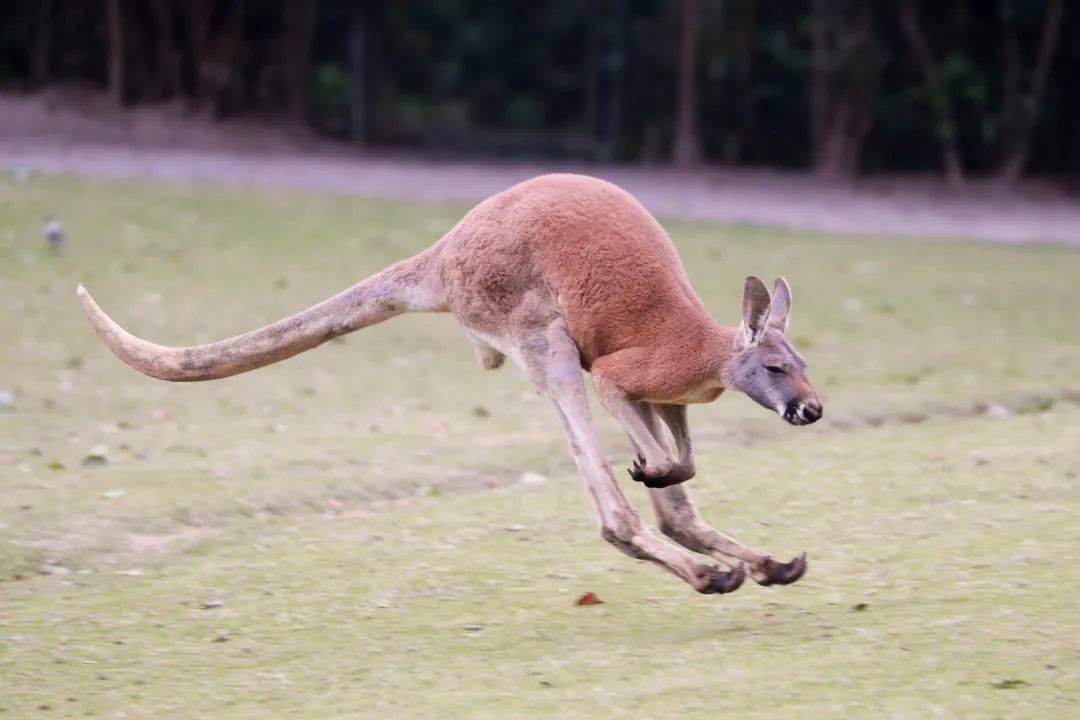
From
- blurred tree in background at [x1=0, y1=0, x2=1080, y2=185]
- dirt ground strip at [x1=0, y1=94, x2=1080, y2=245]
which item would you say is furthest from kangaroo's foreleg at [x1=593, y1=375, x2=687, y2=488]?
blurred tree in background at [x1=0, y1=0, x2=1080, y2=185]

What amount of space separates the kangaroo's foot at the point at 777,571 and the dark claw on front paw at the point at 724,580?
0.45 ft

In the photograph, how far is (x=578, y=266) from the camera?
16.8ft

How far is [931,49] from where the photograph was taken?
682 inches

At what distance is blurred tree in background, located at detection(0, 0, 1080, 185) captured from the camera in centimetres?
1700

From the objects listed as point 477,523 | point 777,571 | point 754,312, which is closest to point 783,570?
point 777,571

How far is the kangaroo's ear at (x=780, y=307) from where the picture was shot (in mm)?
4895

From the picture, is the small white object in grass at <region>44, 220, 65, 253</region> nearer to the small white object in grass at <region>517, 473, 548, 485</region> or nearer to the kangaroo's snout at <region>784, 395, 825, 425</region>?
the small white object in grass at <region>517, 473, 548, 485</region>

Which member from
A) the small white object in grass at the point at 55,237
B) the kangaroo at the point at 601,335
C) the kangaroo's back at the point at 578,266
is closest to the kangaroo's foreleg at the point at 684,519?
the kangaroo at the point at 601,335

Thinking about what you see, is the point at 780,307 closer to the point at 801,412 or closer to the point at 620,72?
the point at 801,412

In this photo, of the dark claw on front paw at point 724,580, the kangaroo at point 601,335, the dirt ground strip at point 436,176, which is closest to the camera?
the dark claw on front paw at point 724,580

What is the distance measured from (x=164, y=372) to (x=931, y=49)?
44.6 feet

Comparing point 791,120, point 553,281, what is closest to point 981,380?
point 553,281

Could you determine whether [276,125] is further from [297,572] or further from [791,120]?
[297,572]

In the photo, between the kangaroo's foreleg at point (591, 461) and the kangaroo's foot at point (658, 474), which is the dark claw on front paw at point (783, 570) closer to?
the kangaroo's foreleg at point (591, 461)
